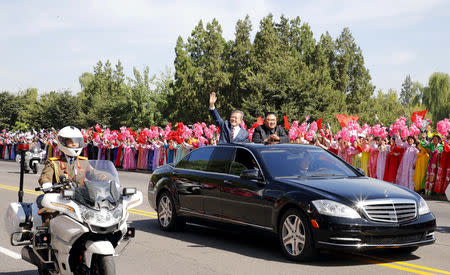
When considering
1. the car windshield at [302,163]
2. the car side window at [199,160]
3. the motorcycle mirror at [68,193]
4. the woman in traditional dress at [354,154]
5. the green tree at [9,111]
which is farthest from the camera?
the green tree at [9,111]

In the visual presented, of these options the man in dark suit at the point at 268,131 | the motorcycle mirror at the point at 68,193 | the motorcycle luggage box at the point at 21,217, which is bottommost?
the motorcycle luggage box at the point at 21,217

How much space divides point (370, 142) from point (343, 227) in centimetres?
1318

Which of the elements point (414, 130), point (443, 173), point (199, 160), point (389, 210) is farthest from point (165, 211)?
point (414, 130)

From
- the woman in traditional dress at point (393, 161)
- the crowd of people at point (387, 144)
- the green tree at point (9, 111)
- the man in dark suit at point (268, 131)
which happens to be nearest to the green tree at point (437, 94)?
the crowd of people at point (387, 144)

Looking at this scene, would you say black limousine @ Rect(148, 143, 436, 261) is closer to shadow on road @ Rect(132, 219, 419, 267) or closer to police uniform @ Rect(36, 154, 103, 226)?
shadow on road @ Rect(132, 219, 419, 267)

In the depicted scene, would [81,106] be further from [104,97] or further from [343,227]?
[343,227]

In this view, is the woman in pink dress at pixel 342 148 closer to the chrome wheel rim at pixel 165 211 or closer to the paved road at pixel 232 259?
the paved road at pixel 232 259

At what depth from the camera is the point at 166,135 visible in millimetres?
29188

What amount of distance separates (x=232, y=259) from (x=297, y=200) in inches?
45.1

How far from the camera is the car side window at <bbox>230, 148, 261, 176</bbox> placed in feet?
28.4

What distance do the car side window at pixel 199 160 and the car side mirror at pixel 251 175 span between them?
4.78 ft

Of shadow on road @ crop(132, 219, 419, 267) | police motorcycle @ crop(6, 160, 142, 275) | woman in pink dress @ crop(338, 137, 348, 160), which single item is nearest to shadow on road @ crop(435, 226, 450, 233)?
shadow on road @ crop(132, 219, 419, 267)

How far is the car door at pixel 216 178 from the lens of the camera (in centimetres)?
896

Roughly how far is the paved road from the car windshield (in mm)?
939
